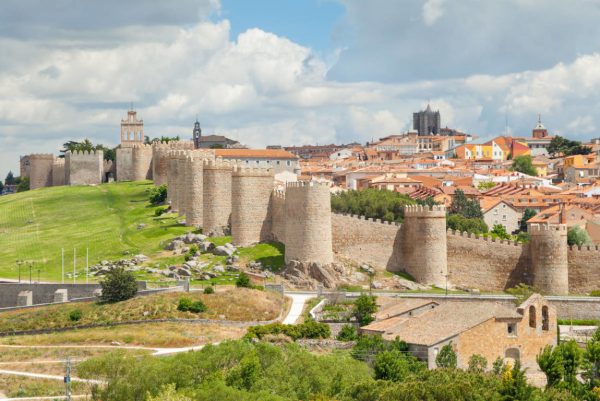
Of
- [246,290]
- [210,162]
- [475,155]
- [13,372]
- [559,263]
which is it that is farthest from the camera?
[475,155]

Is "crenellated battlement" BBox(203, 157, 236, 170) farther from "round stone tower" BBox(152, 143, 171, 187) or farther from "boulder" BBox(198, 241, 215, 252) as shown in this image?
"round stone tower" BBox(152, 143, 171, 187)

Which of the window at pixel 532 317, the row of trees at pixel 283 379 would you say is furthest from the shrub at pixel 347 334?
the window at pixel 532 317

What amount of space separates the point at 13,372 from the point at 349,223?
25.3 meters

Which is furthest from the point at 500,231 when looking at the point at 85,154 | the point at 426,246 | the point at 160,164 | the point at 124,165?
the point at 85,154

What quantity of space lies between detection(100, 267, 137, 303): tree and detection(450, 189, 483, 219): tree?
139 ft

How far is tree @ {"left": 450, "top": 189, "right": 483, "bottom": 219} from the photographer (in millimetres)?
99562

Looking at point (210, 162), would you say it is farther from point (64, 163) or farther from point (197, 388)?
point (64, 163)

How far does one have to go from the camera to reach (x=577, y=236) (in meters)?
84.8

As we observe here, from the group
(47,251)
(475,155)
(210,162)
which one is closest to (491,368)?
(210,162)

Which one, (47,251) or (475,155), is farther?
(475,155)

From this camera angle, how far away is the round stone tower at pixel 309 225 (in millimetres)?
66500

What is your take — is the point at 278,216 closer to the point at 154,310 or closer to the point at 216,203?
the point at 216,203

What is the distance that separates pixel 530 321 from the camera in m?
57.2

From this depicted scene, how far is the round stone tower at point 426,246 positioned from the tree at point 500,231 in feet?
59.3
